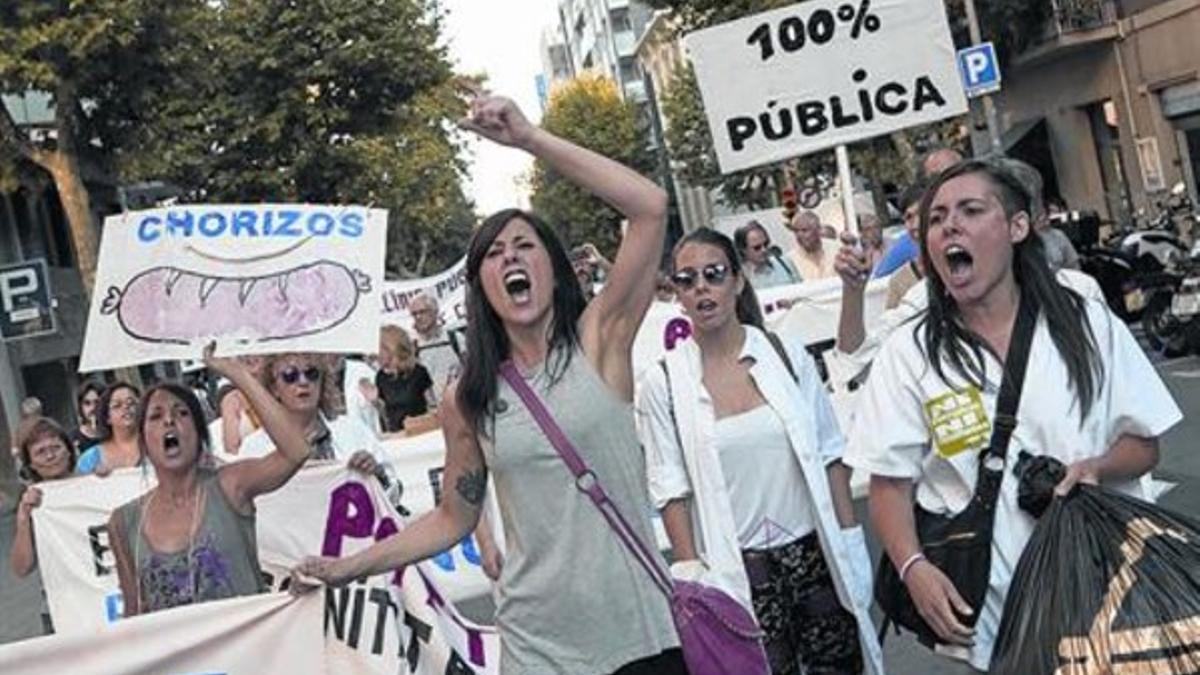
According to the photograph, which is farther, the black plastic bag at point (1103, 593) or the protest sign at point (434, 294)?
the protest sign at point (434, 294)

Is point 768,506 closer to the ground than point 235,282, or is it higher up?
closer to the ground

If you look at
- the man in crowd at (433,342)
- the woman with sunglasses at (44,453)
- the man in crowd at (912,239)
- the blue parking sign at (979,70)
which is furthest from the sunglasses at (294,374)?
the blue parking sign at (979,70)

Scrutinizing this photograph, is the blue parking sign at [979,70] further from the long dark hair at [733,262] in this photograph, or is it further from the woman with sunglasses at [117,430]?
the long dark hair at [733,262]

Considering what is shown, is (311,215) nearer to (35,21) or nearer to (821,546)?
(821,546)

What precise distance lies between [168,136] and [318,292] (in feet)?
80.7

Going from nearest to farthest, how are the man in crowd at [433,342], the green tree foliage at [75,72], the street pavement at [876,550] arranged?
1. the street pavement at [876,550]
2. the man in crowd at [433,342]
3. the green tree foliage at [75,72]

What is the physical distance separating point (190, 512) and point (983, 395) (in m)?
2.47

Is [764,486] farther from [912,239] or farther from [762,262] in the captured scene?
[762,262]

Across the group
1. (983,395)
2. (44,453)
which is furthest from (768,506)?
(44,453)

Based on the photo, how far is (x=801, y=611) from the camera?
429 centimetres

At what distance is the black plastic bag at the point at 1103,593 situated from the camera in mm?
2607

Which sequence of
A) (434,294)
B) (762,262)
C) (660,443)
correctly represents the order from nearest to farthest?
(660,443)
(762,262)
(434,294)

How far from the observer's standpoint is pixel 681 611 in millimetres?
3611

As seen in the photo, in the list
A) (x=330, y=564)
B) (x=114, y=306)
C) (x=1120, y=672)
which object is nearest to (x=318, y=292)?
(x=114, y=306)
